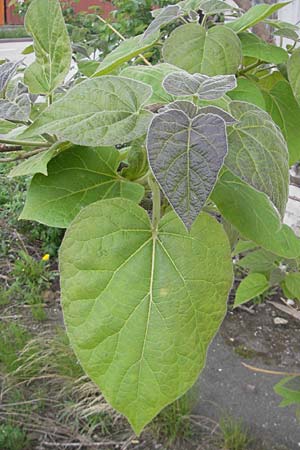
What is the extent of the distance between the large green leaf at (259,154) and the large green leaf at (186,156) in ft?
0.09

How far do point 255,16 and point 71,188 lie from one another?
23 cm

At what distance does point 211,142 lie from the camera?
1.06ft

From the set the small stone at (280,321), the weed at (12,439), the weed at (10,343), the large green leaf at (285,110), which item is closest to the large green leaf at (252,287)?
the large green leaf at (285,110)

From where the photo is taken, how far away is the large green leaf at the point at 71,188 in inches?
17.2

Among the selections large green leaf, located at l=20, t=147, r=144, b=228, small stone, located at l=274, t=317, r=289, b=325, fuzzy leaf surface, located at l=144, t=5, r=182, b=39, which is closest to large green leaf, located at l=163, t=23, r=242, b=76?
fuzzy leaf surface, located at l=144, t=5, r=182, b=39

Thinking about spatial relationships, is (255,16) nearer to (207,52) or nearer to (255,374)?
(207,52)

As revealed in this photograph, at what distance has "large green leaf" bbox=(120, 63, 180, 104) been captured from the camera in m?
0.41

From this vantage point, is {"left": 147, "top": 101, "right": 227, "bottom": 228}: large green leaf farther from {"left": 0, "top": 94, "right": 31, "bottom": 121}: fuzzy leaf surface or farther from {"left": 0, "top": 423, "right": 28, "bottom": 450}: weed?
{"left": 0, "top": 423, "right": 28, "bottom": 450}: weed

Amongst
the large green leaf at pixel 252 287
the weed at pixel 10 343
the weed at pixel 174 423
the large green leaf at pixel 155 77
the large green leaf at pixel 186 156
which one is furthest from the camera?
the weed at pixel 10 343

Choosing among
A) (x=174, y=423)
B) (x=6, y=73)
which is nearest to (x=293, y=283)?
(x=6, y=73)

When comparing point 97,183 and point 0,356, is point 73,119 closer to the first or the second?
point 97,183

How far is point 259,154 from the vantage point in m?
0.35

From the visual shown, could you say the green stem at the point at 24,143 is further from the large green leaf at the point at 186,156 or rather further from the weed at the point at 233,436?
the weed at the point at 233,436

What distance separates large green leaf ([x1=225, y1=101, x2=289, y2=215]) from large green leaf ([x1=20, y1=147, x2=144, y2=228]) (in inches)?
4.0
